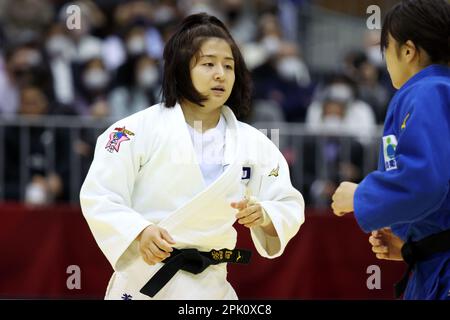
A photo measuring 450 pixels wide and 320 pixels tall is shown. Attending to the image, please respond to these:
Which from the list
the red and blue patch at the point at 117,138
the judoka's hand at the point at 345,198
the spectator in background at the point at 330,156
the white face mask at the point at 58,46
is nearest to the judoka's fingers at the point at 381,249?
the judoka's hand at the point at 345,198

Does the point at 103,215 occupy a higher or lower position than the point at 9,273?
higher

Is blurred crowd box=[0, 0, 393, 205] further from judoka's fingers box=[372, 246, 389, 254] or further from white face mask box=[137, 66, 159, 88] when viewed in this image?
judoka's fingers box=[372, 246, 389, 254]

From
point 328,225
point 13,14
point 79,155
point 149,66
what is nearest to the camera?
point 328,225

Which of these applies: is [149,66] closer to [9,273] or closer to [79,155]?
[79,155]

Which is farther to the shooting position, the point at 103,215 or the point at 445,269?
the point at 103,215

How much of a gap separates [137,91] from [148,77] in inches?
6.9

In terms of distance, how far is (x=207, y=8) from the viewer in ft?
35.0

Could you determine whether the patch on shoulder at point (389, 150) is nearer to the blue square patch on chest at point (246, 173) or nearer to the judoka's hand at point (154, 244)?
the blue square patch on chest at point (246, 173)

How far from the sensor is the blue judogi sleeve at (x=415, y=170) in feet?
9.74

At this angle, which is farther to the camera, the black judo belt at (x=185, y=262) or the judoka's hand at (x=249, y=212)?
the black judo belt at (x=185, y=262)

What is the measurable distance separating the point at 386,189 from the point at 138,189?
1.09 m

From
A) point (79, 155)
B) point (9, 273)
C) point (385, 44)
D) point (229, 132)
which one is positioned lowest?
point (9, 273)

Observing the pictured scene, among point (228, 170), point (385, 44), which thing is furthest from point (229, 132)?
point (385, 44)

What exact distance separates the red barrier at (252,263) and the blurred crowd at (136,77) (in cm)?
62
